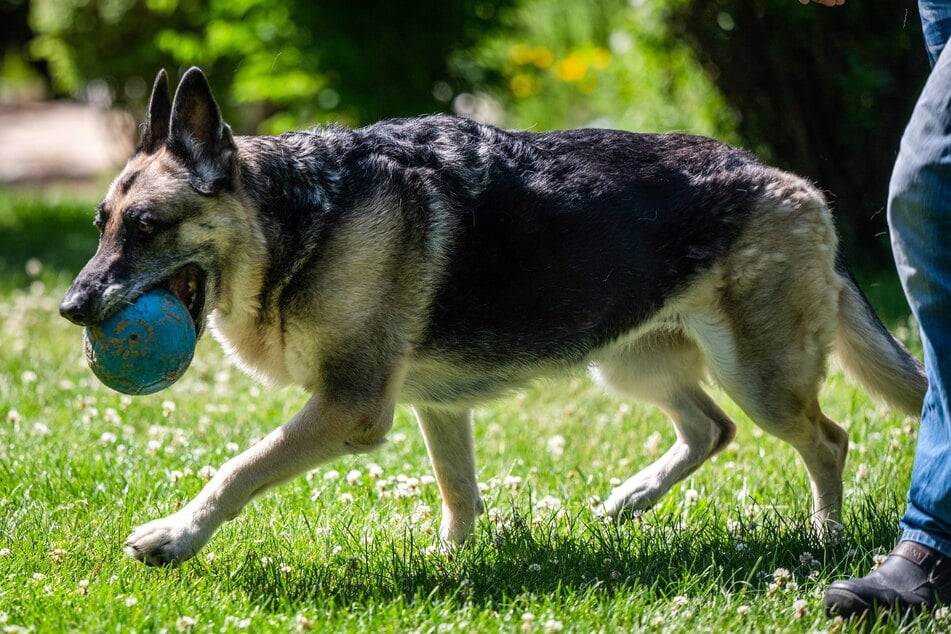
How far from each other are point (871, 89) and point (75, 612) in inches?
270

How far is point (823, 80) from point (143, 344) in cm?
625

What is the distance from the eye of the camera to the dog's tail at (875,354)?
4.61 m

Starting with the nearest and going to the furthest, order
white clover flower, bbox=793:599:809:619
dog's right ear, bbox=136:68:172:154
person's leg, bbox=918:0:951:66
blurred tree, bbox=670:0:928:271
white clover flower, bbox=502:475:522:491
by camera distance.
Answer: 1. white clover flower, bbox=793:599:809:619
2. person's leg, bbox=918:0:951:66
3. dog's right ear, bbox=136:68:172:154
4. white clover flower, bbox=502:475:522:491
5. blurred tree, bbox=670:0:928:271

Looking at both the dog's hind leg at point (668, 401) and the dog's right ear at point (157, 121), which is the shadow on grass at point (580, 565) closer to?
the dog's hind leg at point (668, 401)

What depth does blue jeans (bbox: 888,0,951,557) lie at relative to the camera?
131 inches

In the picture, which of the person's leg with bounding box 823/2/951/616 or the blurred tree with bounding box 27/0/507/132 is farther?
the blurred tree with bounding box 27/0/507/132

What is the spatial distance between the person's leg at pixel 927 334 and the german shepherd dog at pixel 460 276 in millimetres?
847

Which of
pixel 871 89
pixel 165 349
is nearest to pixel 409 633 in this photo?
pixel 165 349

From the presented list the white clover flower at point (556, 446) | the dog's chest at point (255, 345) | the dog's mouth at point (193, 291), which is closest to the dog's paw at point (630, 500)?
the white clover flower at point (556, 446)

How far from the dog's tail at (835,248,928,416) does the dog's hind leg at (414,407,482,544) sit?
1611 mm

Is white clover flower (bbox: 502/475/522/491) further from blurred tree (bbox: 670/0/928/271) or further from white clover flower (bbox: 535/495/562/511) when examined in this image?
blurred tree (bbox: 670/0/928/271)

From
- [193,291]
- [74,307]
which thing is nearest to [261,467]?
→ [193,291]

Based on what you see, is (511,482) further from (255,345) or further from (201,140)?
(201,140)

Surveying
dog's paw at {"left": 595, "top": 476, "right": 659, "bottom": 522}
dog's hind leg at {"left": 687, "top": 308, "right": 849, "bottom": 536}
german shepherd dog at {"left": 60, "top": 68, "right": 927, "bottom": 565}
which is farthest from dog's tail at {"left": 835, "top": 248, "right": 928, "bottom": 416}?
dog's paw at {"left": 595, "top": 476, "right": 659, "bottom": 522}
